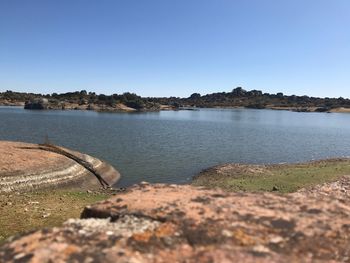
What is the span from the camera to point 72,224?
19.9ft

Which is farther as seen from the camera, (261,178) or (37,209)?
(261,178)

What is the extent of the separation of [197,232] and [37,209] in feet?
66.7

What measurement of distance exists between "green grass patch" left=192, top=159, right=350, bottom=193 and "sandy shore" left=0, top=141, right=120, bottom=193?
11055 millimetres

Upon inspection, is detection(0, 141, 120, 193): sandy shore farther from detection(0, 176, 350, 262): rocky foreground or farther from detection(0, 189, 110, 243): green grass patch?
detection(0, 176, 350, 262): rocky foreground

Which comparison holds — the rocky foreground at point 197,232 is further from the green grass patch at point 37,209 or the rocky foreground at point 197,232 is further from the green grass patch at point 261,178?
the green grass patch at point 261,178

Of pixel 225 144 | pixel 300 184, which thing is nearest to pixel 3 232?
pixel 300 184

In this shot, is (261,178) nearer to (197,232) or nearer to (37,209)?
(37,209)

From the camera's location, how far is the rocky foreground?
5.28 m

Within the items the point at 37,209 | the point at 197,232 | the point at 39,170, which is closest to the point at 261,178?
the point at 39,170

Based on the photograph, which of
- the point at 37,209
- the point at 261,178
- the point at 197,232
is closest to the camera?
the point at 197,232

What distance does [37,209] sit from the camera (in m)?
24.1

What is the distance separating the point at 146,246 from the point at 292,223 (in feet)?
7.75

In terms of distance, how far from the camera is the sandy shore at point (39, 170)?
3188 centimetres

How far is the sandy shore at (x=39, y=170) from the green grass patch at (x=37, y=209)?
2128 millimetres
